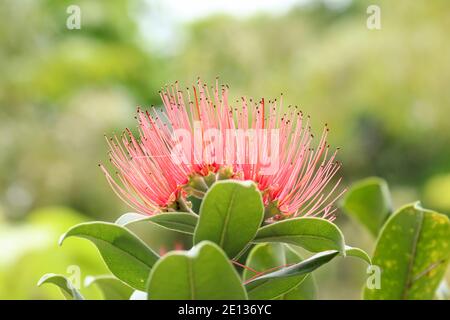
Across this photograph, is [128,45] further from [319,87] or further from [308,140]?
[308,140]

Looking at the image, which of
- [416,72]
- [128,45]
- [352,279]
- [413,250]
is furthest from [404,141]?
[413,250]

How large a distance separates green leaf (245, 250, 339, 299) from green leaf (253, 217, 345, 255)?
0.6 inches

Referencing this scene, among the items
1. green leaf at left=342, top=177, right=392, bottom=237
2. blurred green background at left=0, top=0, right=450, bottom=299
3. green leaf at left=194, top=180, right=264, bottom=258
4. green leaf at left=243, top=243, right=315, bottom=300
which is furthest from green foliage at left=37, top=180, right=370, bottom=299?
blurred green background at left=0, top=0, right=450, bottom=299

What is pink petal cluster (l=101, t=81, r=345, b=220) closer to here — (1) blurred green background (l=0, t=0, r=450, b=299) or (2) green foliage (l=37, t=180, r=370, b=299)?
(2) green foliage (l=37, t=180, r=370, b=299)

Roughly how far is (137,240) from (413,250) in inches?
12.8

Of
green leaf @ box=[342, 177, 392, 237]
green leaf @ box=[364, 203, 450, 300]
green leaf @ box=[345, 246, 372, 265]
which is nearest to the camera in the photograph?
green leaf @ box=[345, 246, 372, 265]

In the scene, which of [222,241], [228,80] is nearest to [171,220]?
[222,241]

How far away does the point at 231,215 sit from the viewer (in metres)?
0.61

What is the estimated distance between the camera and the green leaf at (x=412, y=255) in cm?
80

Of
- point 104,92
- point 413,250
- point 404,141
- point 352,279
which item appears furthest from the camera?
point 404,141

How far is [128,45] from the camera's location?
8.84 m

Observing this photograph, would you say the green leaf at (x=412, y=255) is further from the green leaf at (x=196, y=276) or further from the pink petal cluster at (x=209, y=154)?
the green leaf at (x=196, y=276)

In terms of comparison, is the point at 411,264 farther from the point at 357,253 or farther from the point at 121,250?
the point at 121,250

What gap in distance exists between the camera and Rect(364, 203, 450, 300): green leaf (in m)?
0.80
